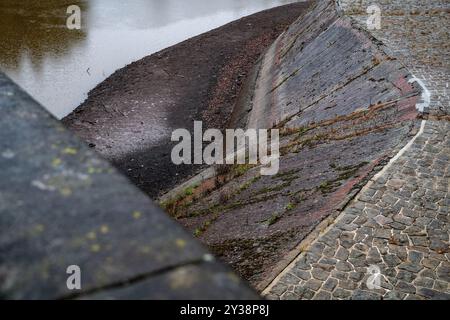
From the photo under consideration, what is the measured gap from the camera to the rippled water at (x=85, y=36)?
2106cm

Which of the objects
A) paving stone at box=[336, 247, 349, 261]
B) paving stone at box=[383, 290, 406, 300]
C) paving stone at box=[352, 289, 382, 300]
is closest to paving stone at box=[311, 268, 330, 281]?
paving stone at box=[336, 247, 349, 261]

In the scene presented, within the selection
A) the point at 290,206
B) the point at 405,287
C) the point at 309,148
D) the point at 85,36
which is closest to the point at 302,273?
the point at 405,287

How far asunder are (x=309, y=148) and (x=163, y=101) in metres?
10.7

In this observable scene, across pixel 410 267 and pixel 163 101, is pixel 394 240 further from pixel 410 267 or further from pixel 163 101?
pixel 163 101

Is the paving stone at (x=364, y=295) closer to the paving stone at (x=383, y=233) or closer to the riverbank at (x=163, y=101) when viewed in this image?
the paving stone at (x=383, y=233)

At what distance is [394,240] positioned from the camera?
609 cm

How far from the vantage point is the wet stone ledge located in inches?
47.8

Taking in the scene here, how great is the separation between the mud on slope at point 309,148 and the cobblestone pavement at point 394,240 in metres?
0.28

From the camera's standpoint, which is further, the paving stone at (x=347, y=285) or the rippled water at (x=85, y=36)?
the rippled water at (x=85, y=36)

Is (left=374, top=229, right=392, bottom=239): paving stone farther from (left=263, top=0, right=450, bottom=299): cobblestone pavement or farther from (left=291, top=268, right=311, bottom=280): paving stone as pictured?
(left=291, top=268, right=311, bottom=280): paving stone

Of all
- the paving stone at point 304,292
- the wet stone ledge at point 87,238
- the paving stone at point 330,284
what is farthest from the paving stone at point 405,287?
the wet stone ledge at point 87,238

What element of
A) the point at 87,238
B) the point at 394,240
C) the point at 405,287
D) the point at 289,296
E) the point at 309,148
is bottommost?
the point at 289,296

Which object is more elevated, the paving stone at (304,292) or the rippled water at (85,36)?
the rippled water at (85,36)
